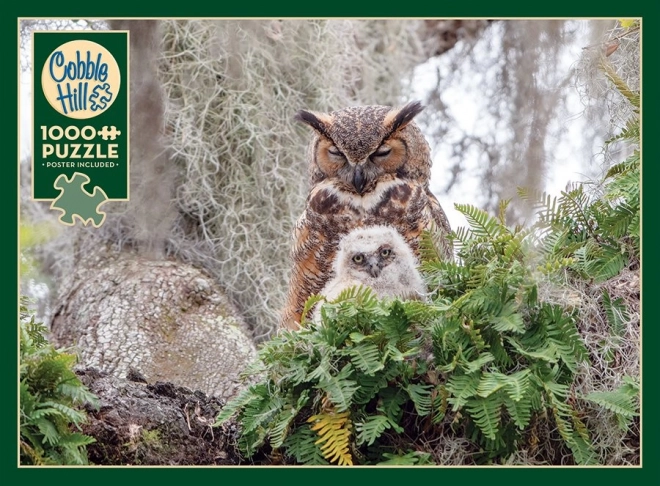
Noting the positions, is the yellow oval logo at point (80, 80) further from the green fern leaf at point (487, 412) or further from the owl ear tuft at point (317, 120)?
the green fern leaf at point (487, 412)

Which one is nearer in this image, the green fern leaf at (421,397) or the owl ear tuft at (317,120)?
the green fern leaf at (421,397)

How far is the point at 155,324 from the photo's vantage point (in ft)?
9.72

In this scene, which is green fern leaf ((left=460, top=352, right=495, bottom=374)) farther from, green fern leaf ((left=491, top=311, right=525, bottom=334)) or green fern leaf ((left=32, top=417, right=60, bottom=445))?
green fern leaf ((left=32, top=417, right=60, bottom=445))

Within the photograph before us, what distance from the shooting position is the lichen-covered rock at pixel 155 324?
284cm

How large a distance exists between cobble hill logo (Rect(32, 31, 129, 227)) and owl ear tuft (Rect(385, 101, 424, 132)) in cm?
74

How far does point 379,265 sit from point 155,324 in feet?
3.41

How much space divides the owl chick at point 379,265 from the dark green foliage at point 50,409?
2.42 feet

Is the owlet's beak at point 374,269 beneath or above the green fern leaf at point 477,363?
above

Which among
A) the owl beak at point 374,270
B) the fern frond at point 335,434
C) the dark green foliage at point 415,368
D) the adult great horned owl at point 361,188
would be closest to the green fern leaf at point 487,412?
the dark green foliage at point 415,368

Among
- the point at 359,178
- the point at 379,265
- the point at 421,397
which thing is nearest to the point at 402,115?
the point at 359,178

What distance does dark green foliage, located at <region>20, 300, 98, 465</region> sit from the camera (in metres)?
1.76

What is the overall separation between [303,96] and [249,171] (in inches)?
15.7

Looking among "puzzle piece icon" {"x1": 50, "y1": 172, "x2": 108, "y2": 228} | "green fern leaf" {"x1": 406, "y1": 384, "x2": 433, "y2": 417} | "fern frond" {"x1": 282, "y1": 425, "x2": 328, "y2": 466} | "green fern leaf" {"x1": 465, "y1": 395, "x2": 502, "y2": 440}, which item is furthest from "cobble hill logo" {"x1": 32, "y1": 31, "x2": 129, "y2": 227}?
"green fern leaf" {"x1": 465, "y1": 395, "x2": 502, "y2": 440}

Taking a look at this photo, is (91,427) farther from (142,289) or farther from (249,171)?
(249,171)
